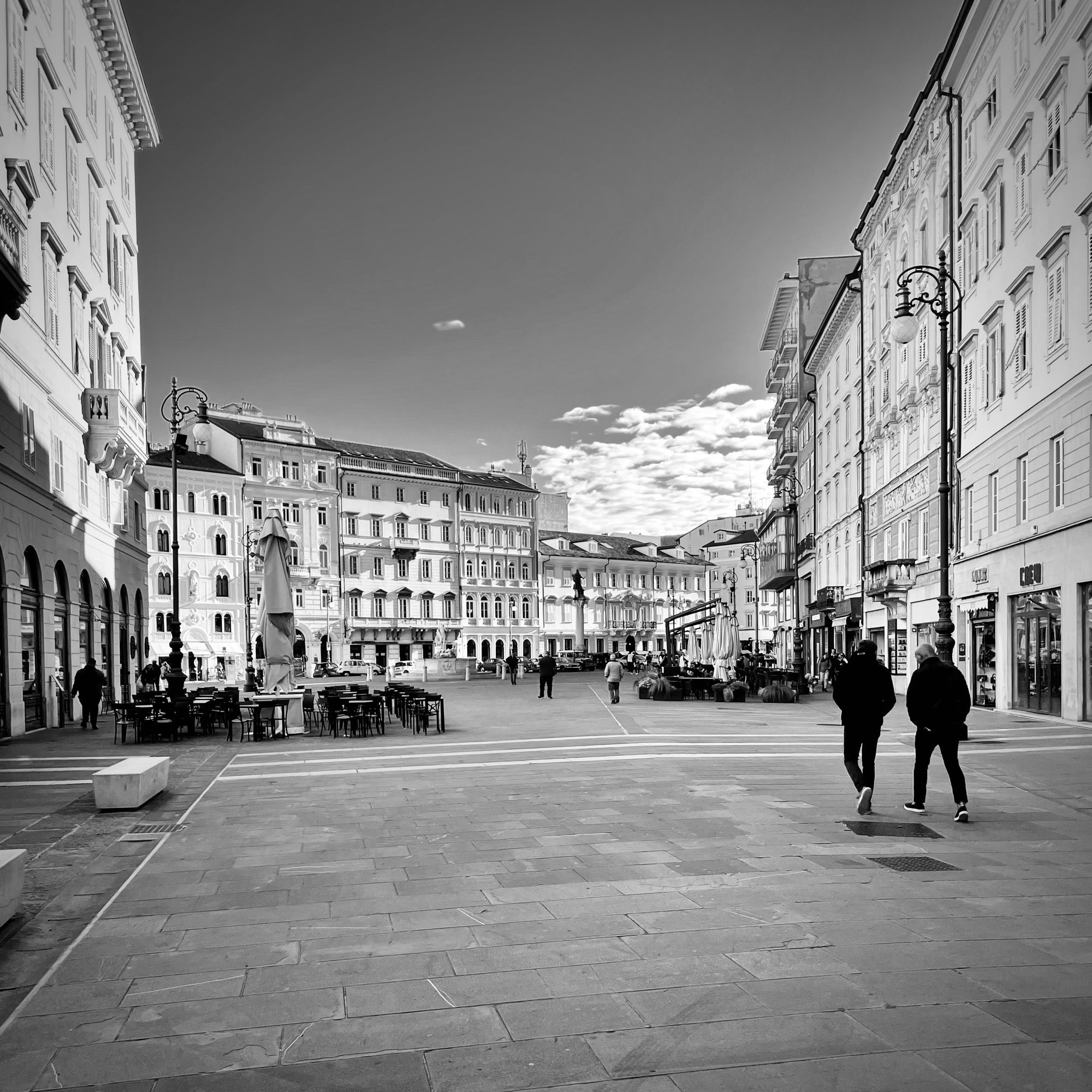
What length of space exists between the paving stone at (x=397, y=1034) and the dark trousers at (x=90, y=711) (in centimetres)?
2144

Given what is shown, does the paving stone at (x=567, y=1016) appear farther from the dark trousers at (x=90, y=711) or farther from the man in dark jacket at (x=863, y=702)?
the dark trousers at (x=90, y=711)

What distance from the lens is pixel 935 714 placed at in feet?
33.9

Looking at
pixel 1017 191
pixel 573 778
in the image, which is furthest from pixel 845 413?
pixel 573 778

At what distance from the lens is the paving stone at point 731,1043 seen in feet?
14.3

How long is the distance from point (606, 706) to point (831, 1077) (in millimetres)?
26446

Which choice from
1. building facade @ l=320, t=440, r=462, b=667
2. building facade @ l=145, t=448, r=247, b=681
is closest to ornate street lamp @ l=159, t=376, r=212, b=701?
building facade @ l=145, t=448, r=247, b=681

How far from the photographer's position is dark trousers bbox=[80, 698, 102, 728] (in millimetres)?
24125

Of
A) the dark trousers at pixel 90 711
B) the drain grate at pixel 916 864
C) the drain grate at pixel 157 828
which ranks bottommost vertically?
the dark trousers at pixel 90 711

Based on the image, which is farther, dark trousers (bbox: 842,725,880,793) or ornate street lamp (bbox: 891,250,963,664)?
ornate street lamp (bbox: 891,250,963,664)

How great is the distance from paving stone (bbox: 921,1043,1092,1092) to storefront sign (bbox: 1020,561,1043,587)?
2013 centimetres

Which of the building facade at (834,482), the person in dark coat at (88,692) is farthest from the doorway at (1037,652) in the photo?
the person in dark coat at (88,692)

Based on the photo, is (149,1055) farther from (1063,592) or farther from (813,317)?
(813,317)

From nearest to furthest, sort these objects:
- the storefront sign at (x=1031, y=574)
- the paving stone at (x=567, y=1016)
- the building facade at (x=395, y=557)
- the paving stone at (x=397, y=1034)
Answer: the paving stone at (x=397, y=1034), the paving stone at (x=567, y=1016), the storefront sign at (x=1031, y=574), the building facade at (x=395, y=557)

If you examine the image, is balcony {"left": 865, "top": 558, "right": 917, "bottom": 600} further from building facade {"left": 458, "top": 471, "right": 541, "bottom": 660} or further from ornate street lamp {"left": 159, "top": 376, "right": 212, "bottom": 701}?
building facade {"left": 458, "top": 471, "right": 541, "bottom": 660}
